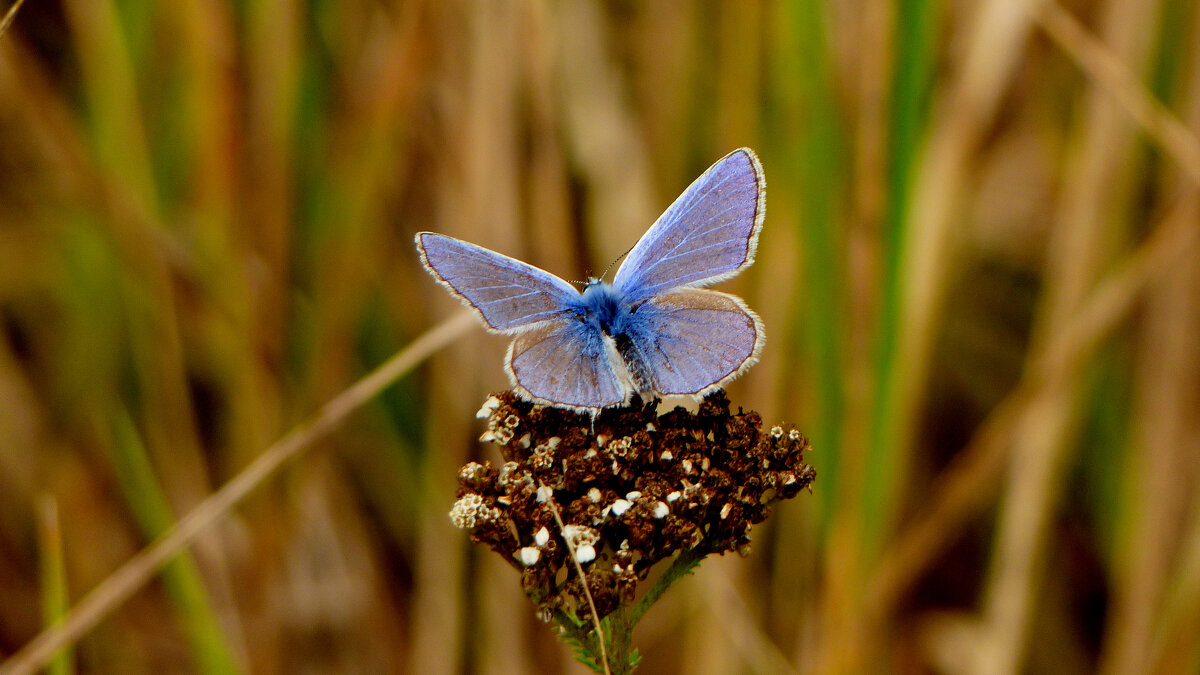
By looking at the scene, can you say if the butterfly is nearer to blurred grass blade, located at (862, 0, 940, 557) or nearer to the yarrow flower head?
the yarrow flower head

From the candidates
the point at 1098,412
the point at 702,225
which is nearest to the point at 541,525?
the point at 702,225

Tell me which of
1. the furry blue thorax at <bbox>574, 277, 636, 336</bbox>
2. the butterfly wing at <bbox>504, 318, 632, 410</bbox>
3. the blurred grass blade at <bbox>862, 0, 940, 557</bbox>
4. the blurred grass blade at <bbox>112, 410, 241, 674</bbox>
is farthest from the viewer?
the blurred grass blade at <bbox>112, 410, 241, 674</bbox>

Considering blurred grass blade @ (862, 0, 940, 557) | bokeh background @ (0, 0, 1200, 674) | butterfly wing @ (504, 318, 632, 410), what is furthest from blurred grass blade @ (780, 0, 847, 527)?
butterfly wing @ (504, 318, 632, 410)

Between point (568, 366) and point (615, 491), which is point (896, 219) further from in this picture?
point (615, 491)

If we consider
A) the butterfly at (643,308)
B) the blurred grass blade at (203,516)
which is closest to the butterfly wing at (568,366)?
the butterfly at (643,308)

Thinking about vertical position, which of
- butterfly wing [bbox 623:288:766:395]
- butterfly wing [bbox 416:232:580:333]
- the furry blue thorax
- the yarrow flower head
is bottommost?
the yarrow flower head

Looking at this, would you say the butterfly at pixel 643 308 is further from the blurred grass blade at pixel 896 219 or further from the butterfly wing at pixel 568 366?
the blurred grass blade at pixel 896 219

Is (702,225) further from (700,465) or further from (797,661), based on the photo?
(797,661)

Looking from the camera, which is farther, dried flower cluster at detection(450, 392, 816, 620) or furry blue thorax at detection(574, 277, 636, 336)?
furry blue thorax at detection(574, 277, 636, 336)
